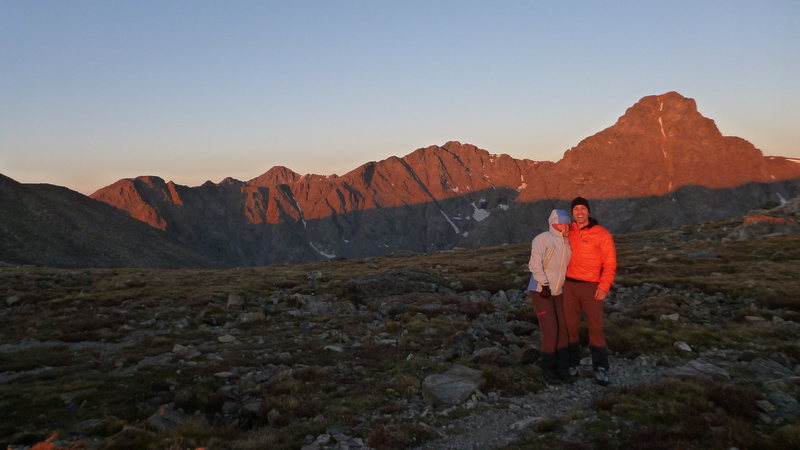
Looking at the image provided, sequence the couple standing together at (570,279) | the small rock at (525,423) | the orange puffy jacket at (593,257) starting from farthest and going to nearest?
the couple standing together at (570,279)
the orange puffy jacket at (593,257)
the small rock at (525,423)

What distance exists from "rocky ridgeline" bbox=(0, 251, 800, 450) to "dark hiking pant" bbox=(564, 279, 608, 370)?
0.82 m

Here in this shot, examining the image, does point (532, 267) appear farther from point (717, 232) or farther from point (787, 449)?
point (717, 232)

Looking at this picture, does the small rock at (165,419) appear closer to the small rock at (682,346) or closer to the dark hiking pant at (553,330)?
the dark hiking pant at (553,330)

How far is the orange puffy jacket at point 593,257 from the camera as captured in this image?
1105 cm

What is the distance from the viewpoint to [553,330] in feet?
38.2

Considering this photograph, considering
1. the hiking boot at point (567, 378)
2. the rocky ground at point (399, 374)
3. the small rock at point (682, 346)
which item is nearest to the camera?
the rocky ground at point (399, 374)

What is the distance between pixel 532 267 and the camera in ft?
37.3

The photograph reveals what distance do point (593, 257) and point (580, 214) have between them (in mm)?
1118

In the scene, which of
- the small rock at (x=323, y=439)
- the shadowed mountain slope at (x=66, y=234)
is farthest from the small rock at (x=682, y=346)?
the shadowed mountain slope at (x=66, y=234)

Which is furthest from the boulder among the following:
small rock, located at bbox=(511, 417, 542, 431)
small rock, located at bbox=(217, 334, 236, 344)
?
small rock, located at bbox=(217, 334, 236, 344)

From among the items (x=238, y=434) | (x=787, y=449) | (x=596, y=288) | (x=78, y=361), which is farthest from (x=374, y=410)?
(x=78, y=361)

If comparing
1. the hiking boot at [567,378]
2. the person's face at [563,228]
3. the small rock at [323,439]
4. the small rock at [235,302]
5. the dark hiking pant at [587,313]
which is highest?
the person's face at [563,228]

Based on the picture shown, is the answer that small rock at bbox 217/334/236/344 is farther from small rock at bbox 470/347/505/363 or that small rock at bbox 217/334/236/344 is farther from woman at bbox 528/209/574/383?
woman at bbox 528/209/574/383

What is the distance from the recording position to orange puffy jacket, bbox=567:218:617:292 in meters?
11.0
